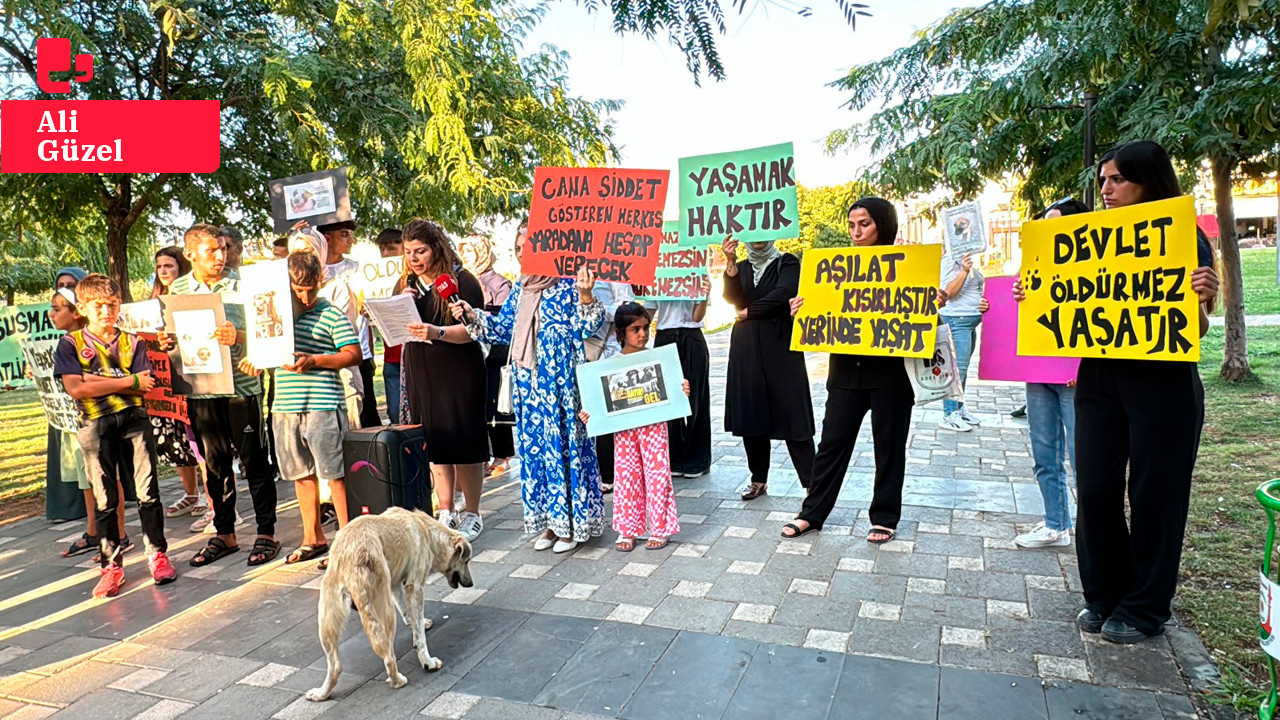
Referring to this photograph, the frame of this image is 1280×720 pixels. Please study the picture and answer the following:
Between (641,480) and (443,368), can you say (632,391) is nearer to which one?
(641,480)

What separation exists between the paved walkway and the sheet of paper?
1.52m

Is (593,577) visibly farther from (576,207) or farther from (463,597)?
(576,207)

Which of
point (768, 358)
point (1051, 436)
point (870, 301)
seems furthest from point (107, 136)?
point (1051, 436)

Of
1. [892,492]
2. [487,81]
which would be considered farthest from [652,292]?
[487,81]

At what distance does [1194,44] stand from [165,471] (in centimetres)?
1085

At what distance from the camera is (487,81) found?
10.4 m

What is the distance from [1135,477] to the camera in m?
3.54

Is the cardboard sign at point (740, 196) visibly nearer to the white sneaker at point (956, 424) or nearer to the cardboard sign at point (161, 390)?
the cardboard sign at point (161, 390)

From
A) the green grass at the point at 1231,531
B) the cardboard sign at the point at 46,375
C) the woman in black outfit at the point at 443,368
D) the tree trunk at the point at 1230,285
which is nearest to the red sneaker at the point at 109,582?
the cardboard sign at the point at 46,375

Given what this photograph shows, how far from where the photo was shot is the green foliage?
6.14m

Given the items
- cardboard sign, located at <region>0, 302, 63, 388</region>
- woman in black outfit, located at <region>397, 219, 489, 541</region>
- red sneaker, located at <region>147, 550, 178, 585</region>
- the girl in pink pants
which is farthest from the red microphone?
cardboard sign, located at <region>0, 302, 63, 388</region>

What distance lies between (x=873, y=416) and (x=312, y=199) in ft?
17.4

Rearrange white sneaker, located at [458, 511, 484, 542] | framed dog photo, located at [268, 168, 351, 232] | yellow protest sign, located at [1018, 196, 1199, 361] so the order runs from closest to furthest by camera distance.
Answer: yellow protest sign, located at [1018, 196, 1199, 361]
white sneaker, located at [458, 511, 484, 542]
framed dog photo, located at [268, 168, 351, 232]

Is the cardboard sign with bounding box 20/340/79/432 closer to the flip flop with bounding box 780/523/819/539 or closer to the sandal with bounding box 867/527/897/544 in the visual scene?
the flip flop with bounding box 780/523/819/539
